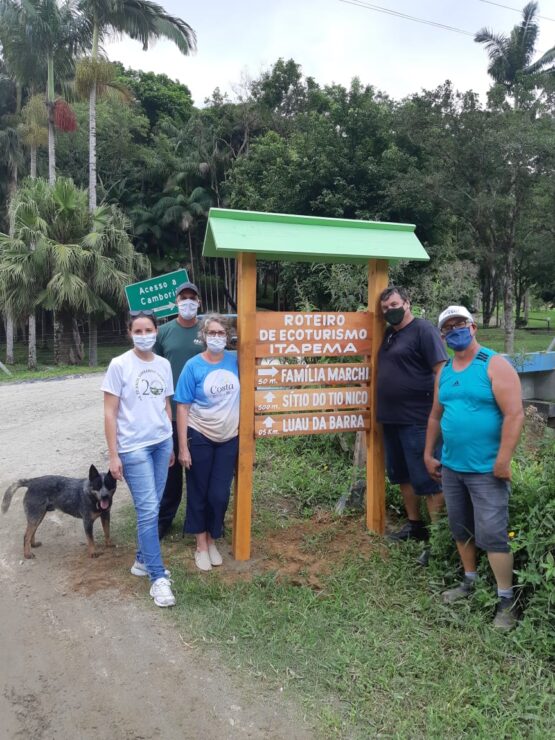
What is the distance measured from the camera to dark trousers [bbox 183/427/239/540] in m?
3.67

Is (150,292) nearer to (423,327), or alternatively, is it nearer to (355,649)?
(423,327)

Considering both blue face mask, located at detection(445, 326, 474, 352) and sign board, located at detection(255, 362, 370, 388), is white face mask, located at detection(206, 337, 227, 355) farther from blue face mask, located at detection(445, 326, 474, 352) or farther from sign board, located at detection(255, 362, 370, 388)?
blue face mask, located at detection(445, 326, 474, 352)

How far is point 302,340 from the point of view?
155 inches

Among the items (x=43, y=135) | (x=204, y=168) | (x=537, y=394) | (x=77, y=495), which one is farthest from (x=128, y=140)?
(x=77, y=495)

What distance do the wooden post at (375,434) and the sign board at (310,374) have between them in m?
0.12

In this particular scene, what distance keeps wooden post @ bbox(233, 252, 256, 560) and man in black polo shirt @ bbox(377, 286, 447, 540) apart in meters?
0.89

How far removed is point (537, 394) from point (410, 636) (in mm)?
13174

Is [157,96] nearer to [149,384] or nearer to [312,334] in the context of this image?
[312,334]

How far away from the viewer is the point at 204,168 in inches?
1141

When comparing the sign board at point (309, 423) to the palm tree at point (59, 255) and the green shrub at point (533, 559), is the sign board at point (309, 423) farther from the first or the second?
the palm tree at point (59, 255)

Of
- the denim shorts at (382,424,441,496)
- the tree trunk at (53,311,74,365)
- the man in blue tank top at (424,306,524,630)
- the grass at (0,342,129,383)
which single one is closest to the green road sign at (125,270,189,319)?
the denim shorts at (382,424,441,496)

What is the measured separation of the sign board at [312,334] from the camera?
3.87 metres

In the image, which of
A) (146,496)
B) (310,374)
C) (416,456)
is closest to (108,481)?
(146,496)

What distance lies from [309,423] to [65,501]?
70.2 inches
